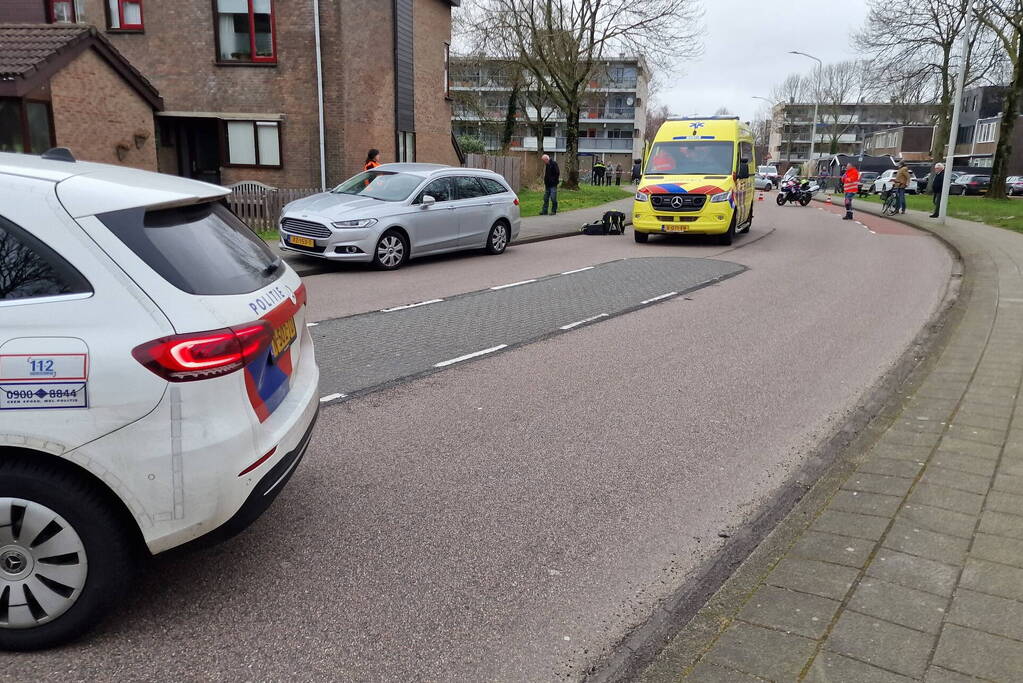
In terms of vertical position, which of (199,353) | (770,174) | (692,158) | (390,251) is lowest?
(390,251)

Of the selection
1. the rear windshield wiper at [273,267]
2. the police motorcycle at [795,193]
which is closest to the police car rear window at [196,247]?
the rear windshield wiper at [273,267]

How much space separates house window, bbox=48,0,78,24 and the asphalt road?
65.3ft

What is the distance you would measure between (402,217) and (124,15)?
14.1 meters

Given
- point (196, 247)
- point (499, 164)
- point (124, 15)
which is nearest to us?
point (196, 247)

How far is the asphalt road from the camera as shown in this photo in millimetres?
2879

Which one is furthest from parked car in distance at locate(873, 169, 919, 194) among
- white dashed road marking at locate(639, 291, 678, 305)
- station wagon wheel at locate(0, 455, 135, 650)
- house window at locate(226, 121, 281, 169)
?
station wagon wheel at locate(0, 455, 135, 650)

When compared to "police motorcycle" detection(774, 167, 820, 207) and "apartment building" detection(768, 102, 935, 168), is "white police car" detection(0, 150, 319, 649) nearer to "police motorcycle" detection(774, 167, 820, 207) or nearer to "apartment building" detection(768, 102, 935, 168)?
"police motorcycle" detection(774, 167, 820, 207)

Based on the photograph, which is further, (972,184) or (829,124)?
(829,124)

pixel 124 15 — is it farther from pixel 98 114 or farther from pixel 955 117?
pixel 955 117

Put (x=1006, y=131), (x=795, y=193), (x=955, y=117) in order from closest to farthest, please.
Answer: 1. (x=955, y=117)
2. (x=795, y=193)
3. (x=1006, y=131)

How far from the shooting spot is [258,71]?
21.6m

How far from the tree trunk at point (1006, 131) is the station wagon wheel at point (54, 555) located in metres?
40.8

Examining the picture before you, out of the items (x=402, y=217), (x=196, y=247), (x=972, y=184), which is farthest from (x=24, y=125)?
(x=972, y=184)

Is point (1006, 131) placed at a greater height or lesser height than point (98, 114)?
greater
